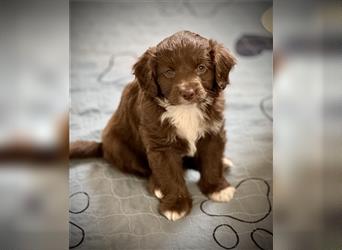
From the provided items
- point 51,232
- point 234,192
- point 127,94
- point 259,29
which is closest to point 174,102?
point 127,94

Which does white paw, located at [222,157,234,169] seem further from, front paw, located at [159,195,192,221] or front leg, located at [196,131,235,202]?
front paw, located at [159,195,192,221]

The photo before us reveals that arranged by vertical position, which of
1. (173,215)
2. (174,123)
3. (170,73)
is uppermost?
(170,73)

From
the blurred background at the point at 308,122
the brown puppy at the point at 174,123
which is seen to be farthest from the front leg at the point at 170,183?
the blurred background at the point at 308,122

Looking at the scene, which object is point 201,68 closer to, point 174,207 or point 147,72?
point 147,72

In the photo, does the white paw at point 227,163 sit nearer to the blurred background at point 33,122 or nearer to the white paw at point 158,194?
the white paw at point 158,194

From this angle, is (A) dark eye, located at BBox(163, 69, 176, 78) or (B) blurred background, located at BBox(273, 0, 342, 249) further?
(A) dark eye, located at BBox(163, 69, 176, 78)

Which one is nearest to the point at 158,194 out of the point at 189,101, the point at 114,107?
the point at 189,101

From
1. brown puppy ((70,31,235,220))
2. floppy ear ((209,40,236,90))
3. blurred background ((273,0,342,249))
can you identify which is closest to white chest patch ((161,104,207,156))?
brown puppy ((70,31,235,220))
